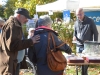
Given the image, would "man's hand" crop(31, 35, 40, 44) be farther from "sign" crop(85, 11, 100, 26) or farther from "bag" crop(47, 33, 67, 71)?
"sign" crop(85, 11, 100, 26)

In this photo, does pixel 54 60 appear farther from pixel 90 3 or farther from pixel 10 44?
pixel 90 3

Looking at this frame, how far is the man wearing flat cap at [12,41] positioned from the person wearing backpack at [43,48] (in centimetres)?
10

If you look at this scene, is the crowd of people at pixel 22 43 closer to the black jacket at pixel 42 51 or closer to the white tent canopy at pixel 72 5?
the black jacket at pixel 42 51

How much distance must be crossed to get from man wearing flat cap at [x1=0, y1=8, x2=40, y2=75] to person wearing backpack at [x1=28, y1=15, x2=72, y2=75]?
98mm

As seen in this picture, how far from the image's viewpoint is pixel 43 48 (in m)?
4.16

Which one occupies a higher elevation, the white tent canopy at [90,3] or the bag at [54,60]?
the white tent canopy at [90,3]

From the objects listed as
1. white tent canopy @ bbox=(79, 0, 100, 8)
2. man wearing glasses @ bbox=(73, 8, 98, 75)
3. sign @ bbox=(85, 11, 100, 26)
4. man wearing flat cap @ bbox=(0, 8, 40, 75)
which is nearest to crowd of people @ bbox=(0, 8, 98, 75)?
man wearing flat cap @ bbox=(0, 8, 40, 75)

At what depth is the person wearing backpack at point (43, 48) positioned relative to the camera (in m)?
4.16

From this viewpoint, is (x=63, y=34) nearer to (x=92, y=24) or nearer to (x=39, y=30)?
(x=92, y=24)

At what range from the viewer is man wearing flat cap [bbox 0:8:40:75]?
12.8 ft

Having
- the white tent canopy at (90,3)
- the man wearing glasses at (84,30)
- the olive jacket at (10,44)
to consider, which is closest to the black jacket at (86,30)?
the man wearing glasses at (84,30)

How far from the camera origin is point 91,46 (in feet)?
16.5

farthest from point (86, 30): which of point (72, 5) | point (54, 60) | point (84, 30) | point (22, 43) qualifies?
point (72, 5)

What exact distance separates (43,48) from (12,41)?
1.70 ft
